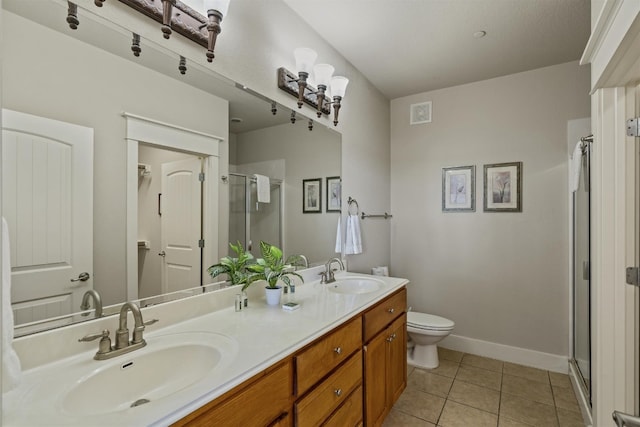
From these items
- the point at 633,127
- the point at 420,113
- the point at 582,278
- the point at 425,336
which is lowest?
the point at 425,336

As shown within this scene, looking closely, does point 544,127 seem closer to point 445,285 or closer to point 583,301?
point 583,301

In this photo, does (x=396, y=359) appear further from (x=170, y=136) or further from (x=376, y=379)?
(x=170, y=136)

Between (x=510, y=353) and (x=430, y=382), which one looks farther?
(x=510, y=353)

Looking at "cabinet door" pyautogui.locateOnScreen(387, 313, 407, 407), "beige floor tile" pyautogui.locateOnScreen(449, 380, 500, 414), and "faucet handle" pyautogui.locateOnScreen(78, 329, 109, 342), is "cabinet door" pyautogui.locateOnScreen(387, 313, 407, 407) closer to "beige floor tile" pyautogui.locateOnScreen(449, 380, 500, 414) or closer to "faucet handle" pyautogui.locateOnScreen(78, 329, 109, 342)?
"beige floor tile" pyautogui.locateOnScreen(449, 380, 500, 414)

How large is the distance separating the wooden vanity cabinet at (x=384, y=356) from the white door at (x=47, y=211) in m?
1.25

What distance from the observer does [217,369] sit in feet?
3.10

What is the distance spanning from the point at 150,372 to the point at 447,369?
2.44 meters

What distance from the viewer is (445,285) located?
3150 mm

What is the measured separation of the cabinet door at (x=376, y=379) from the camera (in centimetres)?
165

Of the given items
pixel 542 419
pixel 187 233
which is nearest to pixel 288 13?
pixel 187 233

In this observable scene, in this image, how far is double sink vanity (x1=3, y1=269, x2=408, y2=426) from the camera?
2.65 feet

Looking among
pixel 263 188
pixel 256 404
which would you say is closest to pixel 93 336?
pixel 256 404

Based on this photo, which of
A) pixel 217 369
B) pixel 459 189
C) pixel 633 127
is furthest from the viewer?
pixel 459 189

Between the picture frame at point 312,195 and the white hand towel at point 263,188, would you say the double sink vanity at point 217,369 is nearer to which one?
the white hand towel at point 263,188
